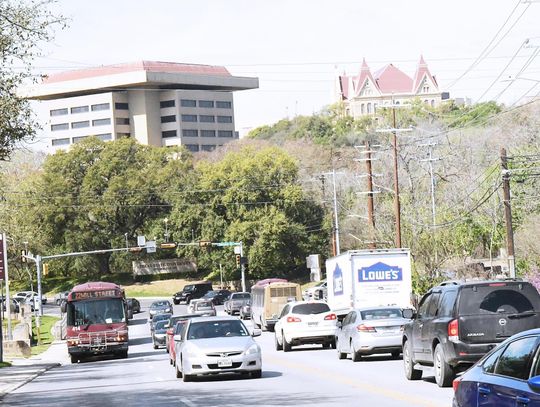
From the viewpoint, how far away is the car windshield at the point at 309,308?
124 feet

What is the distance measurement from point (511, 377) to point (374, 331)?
1872 cm

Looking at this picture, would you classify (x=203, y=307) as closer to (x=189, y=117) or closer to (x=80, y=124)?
(x=189, y=117)

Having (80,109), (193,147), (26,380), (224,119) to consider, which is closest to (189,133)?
(193,147)

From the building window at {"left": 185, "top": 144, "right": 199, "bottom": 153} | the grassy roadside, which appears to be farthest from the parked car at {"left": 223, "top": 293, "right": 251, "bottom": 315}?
the building window at {"left": 185, "top": 144, "right": 199, "bottom": 153}

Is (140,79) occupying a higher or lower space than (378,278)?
higher

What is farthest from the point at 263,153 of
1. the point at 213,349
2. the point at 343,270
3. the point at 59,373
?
the point at 213,349

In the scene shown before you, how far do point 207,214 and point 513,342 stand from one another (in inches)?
4010

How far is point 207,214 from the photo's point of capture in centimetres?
11175

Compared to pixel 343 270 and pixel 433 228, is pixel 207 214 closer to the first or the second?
pixel 433 228

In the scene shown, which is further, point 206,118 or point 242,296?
point 206,118

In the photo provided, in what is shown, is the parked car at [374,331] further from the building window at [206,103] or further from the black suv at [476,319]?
the building window at [206,103]

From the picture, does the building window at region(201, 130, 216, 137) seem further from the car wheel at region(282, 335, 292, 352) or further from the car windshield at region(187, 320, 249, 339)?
the car windshield at region(187, 320, 249, 339)

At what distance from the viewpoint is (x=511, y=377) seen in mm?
10039

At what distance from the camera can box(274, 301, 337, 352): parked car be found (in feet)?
123
